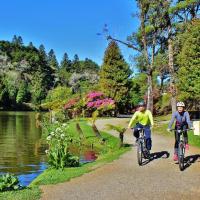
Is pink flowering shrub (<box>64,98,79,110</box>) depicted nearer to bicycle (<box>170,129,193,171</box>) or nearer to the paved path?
the paved path

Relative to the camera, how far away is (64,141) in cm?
1736

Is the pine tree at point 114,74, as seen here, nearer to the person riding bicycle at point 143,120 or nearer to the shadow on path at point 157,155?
the shadow on path at point 157,155

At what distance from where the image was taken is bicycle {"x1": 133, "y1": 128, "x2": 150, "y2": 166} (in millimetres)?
16000

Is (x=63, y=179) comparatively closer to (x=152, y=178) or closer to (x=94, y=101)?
(x=152, y=178)

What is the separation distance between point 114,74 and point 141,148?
165ft

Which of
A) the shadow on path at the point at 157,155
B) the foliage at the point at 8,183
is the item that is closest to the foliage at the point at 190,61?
the shadow on path at the point at 157,155

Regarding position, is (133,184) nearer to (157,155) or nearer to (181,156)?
(181,156)

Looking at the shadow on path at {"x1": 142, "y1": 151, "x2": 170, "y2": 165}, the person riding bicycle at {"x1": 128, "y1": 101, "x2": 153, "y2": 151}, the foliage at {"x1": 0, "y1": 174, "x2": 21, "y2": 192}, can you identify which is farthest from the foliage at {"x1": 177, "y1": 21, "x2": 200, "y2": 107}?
the foliage at {"x1": 0, "y1": 174, "x2": 21, "y2": 192}

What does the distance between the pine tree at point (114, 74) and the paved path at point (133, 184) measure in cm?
4958

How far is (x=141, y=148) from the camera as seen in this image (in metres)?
Result: 16.0

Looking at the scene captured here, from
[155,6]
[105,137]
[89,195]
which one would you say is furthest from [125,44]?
[89,195]

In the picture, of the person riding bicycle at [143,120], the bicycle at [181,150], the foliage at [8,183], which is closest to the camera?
the foliage at [8,183]

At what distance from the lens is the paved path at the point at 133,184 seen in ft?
37.2

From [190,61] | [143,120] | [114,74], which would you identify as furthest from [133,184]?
[114,74]
